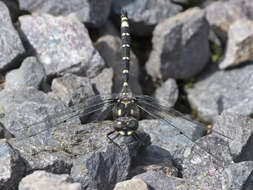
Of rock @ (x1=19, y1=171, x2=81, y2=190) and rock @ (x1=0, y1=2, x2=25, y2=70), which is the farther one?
rock @ (x1=0, y1=2, x2=25, y2=70)

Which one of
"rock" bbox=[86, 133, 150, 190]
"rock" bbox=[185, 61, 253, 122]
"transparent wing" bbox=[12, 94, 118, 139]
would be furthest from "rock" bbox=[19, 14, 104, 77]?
"rock" bbox=[185, 61, 253, 122]

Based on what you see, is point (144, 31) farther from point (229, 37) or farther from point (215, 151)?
point (215, 151)

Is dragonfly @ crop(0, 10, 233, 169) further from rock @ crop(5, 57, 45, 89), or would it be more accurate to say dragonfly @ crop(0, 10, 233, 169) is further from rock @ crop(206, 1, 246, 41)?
rock @ crop(206, 1, 246, 41)

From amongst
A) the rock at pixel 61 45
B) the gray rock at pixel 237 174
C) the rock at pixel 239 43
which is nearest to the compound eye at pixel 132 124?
the gray rock at pixel 237 174

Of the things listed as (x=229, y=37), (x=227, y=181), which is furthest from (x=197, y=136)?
(x=229, y=37)

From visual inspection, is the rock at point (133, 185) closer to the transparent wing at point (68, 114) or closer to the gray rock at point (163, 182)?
the gray rock at point (163, 182)

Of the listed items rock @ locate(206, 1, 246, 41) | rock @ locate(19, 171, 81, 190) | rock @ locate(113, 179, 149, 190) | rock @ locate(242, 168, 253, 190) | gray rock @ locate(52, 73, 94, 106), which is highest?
rock @ locate(206, 1, 246, 41)

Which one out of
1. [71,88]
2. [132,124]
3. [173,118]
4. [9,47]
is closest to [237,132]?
[173,118]

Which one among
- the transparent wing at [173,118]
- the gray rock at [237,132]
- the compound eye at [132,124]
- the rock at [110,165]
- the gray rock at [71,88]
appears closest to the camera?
the rock at [110,165]
